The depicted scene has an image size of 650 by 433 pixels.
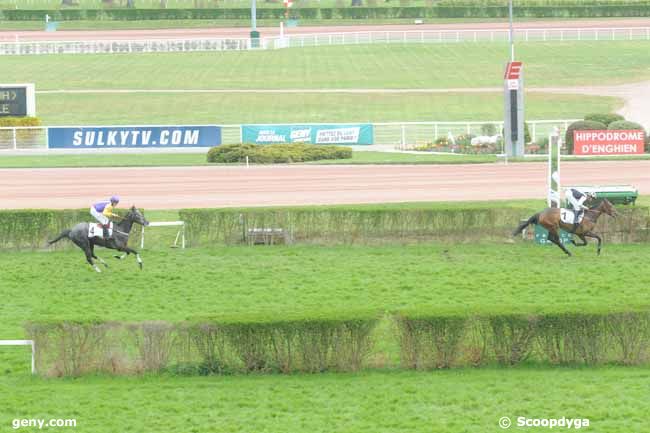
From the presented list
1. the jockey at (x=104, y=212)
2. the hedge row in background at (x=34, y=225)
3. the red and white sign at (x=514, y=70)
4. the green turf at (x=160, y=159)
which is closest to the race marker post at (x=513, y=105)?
the red and white sign at (x=514, y=70)

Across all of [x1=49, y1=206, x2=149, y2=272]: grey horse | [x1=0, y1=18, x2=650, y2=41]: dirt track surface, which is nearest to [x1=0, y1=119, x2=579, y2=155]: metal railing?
[x1=49, y1=206, x2=149, y2=272]: grey horse

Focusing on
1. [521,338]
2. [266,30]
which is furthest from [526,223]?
[266,30]

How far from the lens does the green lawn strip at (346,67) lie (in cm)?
6006

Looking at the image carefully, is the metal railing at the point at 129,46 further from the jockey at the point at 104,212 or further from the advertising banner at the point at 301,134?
the jockey at the point at 104,212

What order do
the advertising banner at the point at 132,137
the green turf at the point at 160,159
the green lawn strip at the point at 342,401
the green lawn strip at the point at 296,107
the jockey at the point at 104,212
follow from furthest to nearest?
the green lawn strip at the point at 296,107 → the advertising banner at the point at 132,137 → the green turf at the point at 160,159 → the jockey at the point at 104,212 → the green lawn strip at the point at 342,401

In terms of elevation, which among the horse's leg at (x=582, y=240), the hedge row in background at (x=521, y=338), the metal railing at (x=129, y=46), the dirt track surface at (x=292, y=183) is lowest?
the hedge row in background at (x=521, y=338)

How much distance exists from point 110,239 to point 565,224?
724 centimetres

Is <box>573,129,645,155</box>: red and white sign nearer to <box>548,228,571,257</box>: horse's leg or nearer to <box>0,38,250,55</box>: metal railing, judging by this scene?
<box>548,228,571,257</box>: horse's leg

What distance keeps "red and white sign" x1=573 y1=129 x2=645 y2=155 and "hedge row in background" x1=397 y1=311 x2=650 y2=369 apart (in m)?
22.4

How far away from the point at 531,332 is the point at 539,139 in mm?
26226

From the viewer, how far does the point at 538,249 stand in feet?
70.8

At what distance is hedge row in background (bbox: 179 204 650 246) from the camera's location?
73.0 feet

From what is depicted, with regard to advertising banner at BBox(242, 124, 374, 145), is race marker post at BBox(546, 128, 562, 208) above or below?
below

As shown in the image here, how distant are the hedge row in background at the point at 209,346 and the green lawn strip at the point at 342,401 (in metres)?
0.21
